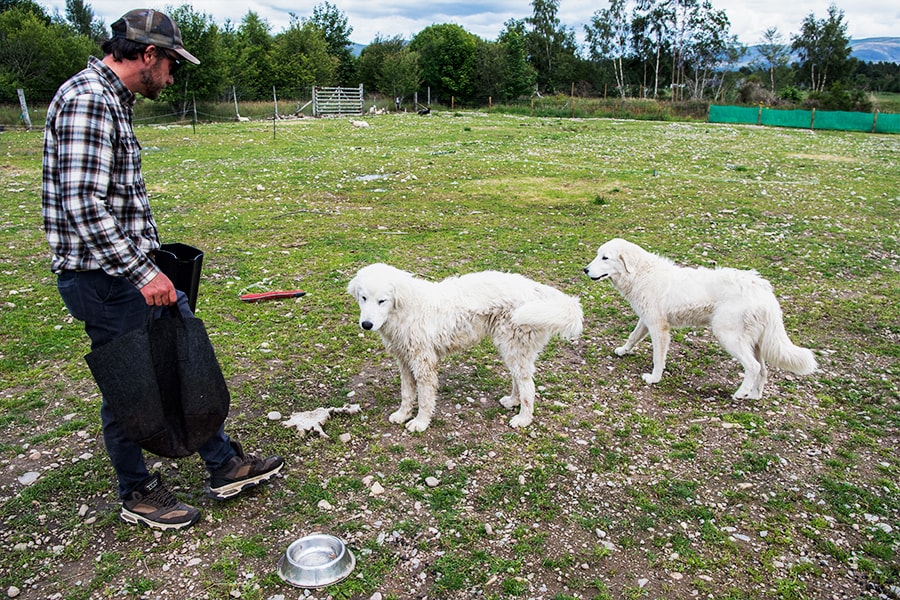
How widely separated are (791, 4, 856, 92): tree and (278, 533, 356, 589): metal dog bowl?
281 ft

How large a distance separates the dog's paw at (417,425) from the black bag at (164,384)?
5.51 feet

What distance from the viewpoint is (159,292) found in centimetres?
318

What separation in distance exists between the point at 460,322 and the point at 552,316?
799mm

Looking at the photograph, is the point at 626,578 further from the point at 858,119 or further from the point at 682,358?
the point at 858,119

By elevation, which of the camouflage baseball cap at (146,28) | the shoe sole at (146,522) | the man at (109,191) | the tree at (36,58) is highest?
the tree at (36,58)

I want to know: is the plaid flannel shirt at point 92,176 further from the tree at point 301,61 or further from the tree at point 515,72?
the tree at point 515,72

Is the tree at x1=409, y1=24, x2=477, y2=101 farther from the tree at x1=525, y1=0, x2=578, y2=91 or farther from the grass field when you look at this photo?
the grass field

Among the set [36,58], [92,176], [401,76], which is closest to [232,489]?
[92,176]

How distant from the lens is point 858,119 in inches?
1523

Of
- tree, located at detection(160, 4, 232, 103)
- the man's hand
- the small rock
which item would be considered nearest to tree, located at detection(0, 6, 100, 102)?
tree, located at detection(160, 4, 232, 103)

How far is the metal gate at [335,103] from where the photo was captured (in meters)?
44.2

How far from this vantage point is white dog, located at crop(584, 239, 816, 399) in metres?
5.33

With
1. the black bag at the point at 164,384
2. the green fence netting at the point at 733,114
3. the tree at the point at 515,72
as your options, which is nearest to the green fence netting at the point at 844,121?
the green fence netting at the point at 733,114

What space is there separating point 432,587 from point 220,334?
4246mm
